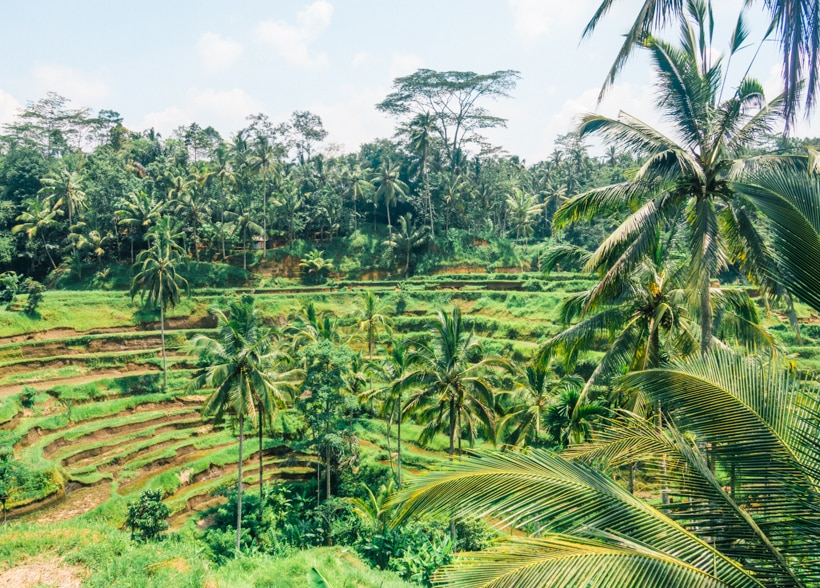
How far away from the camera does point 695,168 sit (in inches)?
311

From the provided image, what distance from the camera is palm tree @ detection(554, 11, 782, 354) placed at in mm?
7992

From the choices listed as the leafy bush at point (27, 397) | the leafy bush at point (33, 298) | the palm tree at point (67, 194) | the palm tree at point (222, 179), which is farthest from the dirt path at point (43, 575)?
the palm tree at point (67, 194)

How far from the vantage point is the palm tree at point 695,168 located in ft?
26.2

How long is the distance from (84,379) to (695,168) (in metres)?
33.2

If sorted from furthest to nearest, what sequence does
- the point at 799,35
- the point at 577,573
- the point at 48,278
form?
the point at 48,278 < the point at 799,35 < the point at 577,573

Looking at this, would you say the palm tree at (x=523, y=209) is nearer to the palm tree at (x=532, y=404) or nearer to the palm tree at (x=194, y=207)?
the palm tree at (x=194, y=207)

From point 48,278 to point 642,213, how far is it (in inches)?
1914

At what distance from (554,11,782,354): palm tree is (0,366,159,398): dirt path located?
30.7 metres

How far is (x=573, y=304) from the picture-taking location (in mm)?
11031

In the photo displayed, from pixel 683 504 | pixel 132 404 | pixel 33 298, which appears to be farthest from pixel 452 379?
pixel 33 298

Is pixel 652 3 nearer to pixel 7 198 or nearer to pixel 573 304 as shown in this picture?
pixel 573 304

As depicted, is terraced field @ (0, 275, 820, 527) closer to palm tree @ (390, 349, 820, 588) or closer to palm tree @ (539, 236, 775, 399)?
palm tree @ (539, 236, 775, 399)

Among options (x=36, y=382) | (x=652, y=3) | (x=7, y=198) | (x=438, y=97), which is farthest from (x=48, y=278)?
(x=652, y=3)

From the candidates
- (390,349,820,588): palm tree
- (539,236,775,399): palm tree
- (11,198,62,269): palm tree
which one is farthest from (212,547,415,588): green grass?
(11,198,62,269): palm tree
